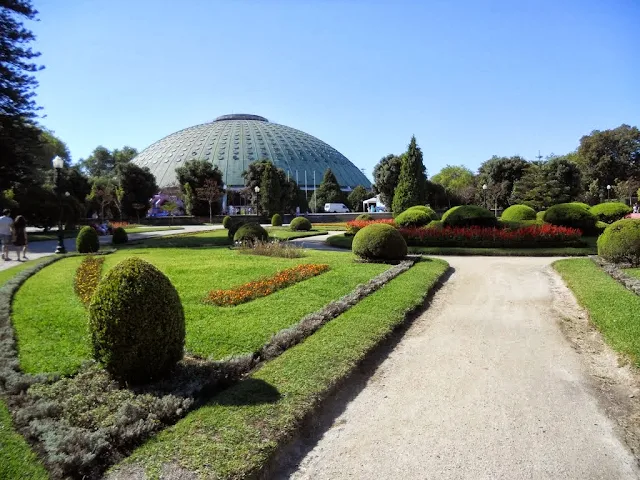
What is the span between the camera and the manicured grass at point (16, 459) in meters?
2.77

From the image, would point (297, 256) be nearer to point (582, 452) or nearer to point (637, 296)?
point (637, 296)

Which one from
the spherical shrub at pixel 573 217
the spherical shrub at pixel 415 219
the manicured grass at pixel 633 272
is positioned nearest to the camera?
the manicured grass at pixel 633 272

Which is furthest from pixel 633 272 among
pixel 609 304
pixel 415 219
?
pixel 415 219

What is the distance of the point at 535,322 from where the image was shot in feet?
23.5

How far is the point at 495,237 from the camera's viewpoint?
17094 millimetres

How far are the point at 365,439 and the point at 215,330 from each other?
3.21 m

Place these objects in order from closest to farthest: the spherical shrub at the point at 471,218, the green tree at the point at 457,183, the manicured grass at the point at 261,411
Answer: the manicured grass at the point at 261,411, the spherical shrub at the point at 471,218, the green tree at the point at 457,183

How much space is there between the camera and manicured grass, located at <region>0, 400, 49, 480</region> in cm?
277

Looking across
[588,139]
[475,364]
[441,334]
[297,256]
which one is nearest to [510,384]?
[475,364]

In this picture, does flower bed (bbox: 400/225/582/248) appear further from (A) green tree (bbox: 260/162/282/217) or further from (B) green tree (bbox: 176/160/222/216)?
(B) green tree (bbox: 176/160/222/216)

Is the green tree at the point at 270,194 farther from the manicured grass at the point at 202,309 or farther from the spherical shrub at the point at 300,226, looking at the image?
the manicured grass at the point at 202,309

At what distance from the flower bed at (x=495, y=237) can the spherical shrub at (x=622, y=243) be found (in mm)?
4251

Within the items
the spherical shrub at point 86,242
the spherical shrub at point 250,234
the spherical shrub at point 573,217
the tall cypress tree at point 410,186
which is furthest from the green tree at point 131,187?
the spherical shrub at point 573,217

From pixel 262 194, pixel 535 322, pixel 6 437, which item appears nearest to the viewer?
pixel 6 437
